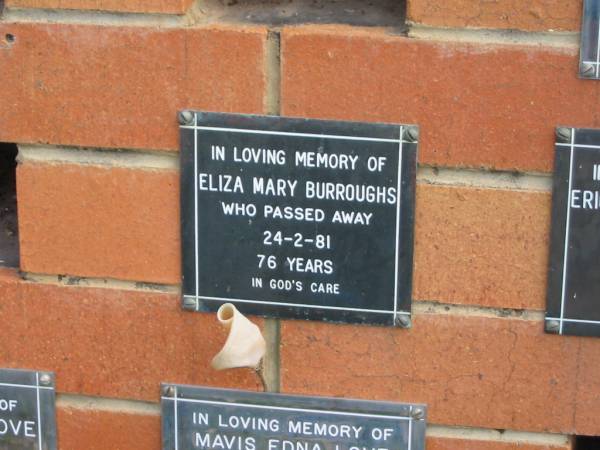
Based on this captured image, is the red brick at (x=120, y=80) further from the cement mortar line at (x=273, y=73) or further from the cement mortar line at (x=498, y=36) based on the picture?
the cement mortar line at (x=498, y=36)

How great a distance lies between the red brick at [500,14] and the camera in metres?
1.80

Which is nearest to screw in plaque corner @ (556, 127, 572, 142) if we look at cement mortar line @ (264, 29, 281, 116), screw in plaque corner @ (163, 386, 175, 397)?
cement mortar line @ (264, 29, 281, 116)

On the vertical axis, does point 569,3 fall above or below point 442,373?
above

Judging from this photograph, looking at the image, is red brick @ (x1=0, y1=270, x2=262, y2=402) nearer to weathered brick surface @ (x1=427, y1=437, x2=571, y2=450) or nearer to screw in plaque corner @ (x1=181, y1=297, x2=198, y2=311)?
screw in plaque corner @ (x1=181, y1=297, x2=198, y2=311)

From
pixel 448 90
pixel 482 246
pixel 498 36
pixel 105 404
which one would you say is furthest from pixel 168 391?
pixel 498 36

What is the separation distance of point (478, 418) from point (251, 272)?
0.46m

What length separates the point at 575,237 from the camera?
1.86 metres

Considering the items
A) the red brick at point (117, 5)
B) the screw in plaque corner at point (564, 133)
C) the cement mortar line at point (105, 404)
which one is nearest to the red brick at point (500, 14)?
the screw in plaque corner at point (564, 133)

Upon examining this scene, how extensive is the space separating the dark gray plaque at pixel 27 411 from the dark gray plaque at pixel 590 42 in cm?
108

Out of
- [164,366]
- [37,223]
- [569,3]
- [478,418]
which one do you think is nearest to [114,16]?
[37,223]

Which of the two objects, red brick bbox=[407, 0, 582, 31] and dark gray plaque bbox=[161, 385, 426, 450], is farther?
dark gray plaque bbox=[161, 385, 426, 450]

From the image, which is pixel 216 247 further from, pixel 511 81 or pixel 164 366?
pixel 511 81

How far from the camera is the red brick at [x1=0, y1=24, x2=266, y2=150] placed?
6.22ft

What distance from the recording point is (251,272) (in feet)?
6.46
